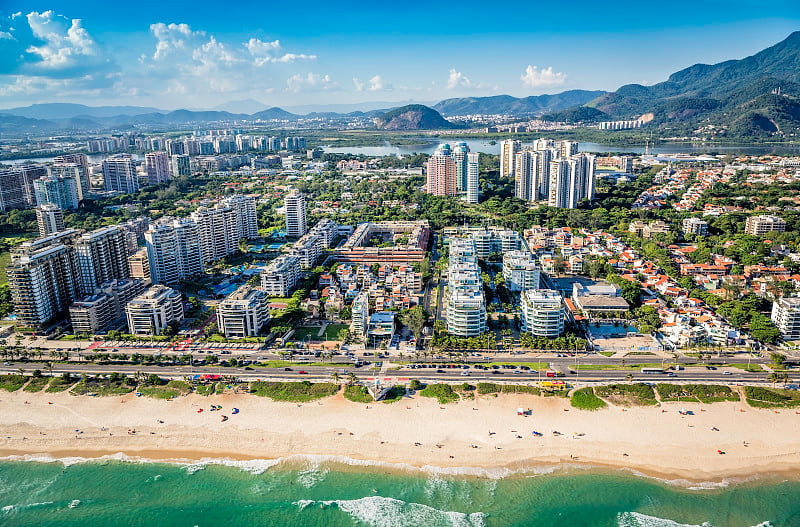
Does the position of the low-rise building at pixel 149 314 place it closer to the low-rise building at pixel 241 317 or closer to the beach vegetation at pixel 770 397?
the low-rise building at pixel 241 317

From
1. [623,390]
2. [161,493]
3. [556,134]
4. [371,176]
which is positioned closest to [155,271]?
[161,493]

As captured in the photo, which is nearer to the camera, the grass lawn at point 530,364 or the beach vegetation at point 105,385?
the beach vegetation at point 105,385

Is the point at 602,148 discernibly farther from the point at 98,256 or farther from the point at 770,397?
the point at 98,256

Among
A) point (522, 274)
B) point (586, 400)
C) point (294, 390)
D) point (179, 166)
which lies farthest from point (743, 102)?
point (294, 390)

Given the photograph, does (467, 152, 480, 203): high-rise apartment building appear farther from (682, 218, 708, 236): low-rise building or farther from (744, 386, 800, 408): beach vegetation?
→ (744, 386, 800, 408): beach vegetation

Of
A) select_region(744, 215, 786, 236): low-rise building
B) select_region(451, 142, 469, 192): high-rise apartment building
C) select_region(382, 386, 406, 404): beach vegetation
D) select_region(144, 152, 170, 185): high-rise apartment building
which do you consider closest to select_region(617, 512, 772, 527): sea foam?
select_region(382, 386, 406, 404): beach vegetation

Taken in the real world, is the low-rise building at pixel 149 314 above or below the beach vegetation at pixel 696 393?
above

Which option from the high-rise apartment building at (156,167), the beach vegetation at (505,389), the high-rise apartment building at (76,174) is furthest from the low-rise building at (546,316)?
the high-rise apartment building at (156,167)

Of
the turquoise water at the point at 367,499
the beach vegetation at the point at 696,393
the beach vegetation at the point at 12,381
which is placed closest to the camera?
the turquoise water at the point at 367,499
